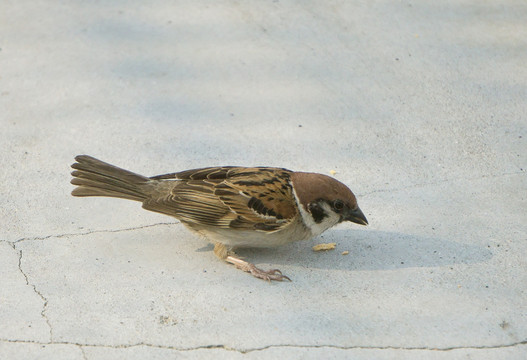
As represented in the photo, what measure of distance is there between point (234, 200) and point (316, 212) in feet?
1.46

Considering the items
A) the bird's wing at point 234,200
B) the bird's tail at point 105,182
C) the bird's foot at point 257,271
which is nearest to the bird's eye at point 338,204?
the bird's wing at point 234,200

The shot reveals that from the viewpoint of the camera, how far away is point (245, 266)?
14.4ft

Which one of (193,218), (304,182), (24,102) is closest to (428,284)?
(304,182)

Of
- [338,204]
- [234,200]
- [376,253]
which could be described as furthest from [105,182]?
[376,253]

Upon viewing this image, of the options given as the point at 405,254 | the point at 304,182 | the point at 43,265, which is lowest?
the point at 43,265

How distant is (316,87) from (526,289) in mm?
2424

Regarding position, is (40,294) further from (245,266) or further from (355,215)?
(355,215)

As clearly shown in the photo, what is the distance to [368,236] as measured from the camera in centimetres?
477

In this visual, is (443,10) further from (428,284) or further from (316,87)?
(428,284)

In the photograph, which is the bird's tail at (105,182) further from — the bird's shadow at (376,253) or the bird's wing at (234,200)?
the bird's shadow at (376,253)

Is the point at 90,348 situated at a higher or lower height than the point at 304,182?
lower

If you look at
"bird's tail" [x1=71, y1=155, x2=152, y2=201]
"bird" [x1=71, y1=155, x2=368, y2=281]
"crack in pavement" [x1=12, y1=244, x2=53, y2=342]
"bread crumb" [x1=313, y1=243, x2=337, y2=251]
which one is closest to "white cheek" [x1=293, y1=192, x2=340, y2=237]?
"bird" [x1=71, y1=155, x2=368, y2=281]

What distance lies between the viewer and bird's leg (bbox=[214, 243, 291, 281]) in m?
4.33

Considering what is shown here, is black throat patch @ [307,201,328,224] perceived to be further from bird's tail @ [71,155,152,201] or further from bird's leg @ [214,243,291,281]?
bird's tail @ [71,155,152,201]
